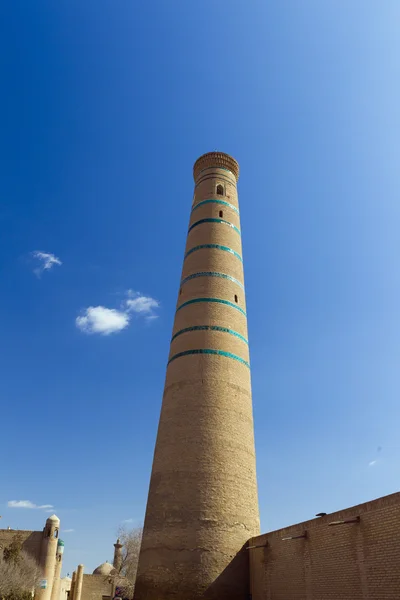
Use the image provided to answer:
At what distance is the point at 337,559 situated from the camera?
8805 mm

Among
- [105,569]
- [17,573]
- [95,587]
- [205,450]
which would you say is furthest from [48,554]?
[205,450]

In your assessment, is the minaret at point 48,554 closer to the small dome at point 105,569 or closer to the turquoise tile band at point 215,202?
the small dome at point 105,569

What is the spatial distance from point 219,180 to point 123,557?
30.5 m

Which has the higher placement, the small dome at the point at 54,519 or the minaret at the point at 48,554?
the small dome at the point at 54,519

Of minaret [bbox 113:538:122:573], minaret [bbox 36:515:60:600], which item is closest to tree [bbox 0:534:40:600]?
minaret [bbox 36:515:60:600]

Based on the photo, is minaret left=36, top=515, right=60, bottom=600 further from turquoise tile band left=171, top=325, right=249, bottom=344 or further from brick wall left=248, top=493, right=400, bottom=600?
brick wall left=248, top=493, right=400, bottom=600

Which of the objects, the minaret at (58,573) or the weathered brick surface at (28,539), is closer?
the weathered brick surface at (28,539)

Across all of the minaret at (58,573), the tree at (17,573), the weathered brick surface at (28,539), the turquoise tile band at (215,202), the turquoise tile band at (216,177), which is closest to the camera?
the turquoise tile band at (215,202)

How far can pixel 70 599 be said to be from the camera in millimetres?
31844

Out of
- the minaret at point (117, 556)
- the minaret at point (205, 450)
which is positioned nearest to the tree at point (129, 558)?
the minaret at point (117, 556)

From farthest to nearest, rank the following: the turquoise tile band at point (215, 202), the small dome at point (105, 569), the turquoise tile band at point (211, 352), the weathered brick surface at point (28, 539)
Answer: the small dome at point (105, 569), the weathered brick surface at point (28, 539), the turquoise tile band at point (215, 202), the turquoise tile band at point (211, 352)

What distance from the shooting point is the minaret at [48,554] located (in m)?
26.5

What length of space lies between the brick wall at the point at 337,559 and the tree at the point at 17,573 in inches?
573

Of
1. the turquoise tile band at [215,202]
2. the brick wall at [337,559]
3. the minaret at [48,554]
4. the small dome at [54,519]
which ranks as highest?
the turquoise tile band at [215,202]
